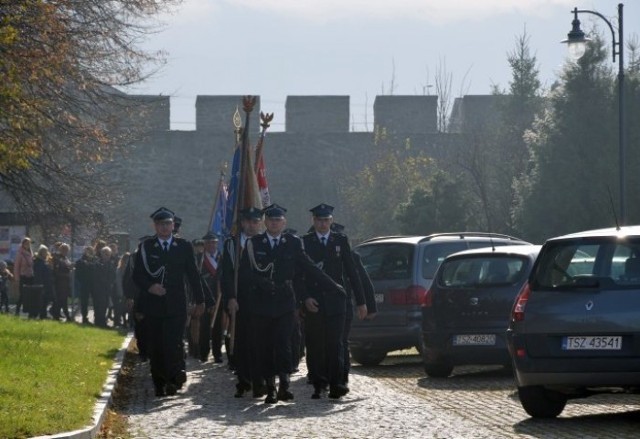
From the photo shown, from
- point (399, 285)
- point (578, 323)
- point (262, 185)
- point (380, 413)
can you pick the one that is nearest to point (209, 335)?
point (399, 285)

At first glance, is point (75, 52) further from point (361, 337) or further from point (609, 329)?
point (609, 329)

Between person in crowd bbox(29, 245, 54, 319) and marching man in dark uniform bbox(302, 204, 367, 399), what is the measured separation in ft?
59.3

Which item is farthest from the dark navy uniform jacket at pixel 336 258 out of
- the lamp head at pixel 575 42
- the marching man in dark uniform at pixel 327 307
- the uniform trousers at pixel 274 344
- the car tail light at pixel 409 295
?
the lamp head at pixel 575 42

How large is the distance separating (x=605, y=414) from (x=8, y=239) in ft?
95.6

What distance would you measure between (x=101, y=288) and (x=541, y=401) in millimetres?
21269

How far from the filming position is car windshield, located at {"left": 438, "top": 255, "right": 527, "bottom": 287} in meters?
18.1

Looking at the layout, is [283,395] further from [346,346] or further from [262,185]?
[262,185]

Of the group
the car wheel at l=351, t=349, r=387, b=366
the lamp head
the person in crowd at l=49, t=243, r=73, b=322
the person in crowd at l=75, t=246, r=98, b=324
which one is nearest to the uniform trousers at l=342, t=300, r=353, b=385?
the car wheel at l=351, t=349, r=387, b=366

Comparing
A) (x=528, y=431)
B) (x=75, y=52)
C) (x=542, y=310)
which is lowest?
(x=528, y=431)

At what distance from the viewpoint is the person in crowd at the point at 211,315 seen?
21281 millimetres

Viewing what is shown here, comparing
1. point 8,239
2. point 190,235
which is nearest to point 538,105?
point 190,235

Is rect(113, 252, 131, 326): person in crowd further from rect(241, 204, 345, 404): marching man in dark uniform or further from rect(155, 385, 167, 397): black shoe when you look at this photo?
rect(241, 204, 345, 404): marching man in dark uniform

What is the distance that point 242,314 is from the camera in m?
15.8

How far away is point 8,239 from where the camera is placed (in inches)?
1617
